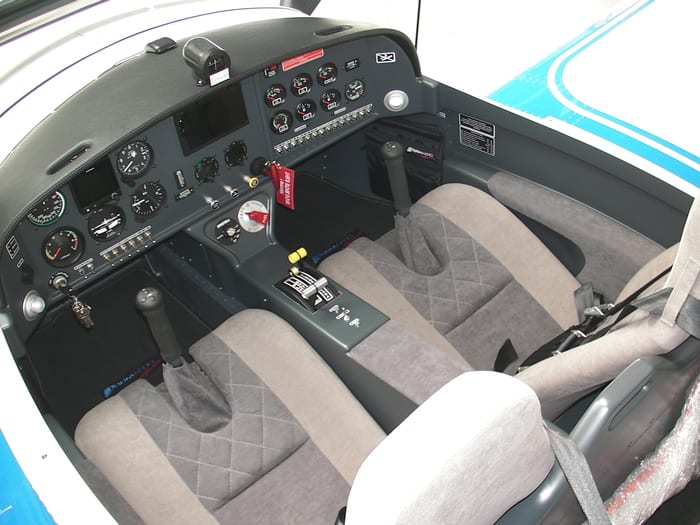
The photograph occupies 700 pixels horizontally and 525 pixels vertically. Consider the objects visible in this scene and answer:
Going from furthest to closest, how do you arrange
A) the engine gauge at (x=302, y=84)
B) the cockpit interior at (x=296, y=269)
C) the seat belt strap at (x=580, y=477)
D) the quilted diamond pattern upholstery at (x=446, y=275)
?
the engine gauge at (x=302, y=84) < the quilted diamond pattern upholstery at (x=446, y=275) < the cockpit interior at (x=296, y=269) < the seat belt strap at (x=580, y=477)

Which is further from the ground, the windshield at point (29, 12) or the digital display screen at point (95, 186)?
the windshield at point (29, 12)

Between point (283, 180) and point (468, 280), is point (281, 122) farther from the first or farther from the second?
point (468, 280)

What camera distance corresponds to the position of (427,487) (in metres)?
1.10

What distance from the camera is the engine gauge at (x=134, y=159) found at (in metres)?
2.33

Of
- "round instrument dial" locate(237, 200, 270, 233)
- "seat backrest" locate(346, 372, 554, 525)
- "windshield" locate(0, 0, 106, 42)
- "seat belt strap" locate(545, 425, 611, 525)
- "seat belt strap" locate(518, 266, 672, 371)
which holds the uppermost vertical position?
"windshield" locate(0, 0, 106, 42)

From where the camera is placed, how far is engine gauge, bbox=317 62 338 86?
2.77m

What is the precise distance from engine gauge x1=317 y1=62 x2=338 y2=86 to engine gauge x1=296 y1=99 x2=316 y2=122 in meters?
0.09

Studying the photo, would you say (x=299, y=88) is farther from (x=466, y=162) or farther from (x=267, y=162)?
(x=466, y=162)

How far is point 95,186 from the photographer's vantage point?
2.32 metres

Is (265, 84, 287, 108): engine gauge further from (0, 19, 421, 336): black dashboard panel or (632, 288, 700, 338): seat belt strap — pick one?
(632, 288, 700, 338): seat belt strap

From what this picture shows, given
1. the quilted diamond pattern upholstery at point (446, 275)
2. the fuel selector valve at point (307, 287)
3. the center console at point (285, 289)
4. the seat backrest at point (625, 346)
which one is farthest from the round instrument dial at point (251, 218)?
the seat backrest at point (625, 346)

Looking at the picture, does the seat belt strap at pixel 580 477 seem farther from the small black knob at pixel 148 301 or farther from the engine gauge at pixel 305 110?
the engine gauge at pixel 305 110

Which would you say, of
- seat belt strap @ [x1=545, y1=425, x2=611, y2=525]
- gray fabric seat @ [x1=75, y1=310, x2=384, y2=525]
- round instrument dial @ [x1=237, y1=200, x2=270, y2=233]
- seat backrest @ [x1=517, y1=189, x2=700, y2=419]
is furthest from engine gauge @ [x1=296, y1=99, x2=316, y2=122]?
seat belt strap @ [x1=545, y1=425, x2=611, y2=525]

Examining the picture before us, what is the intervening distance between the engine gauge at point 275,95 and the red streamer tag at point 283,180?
0.74ft
